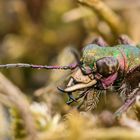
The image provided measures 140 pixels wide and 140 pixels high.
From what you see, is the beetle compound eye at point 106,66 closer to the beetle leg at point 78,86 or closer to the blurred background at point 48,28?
the beetle leg at point 78,86

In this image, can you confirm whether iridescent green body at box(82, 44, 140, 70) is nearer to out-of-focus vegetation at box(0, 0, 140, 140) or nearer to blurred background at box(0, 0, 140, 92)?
out-of-focus vegetation at box(0, 0, 140, 140)

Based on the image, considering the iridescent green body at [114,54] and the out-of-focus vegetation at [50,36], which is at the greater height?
the out-of-focus vegetation at [50,36]

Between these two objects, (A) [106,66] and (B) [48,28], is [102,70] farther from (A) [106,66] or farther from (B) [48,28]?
(B) [48,28]

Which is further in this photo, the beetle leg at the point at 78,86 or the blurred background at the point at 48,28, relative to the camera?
the blurred background at the point at 48,28

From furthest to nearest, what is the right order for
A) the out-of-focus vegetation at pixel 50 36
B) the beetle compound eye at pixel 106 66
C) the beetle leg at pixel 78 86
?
the out-of-focus vegetation at pixel 50 36, the beetle compound eye at pixel 106 66, the beetle leg at pixel 78 86

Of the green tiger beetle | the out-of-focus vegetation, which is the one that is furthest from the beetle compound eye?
the out-of-focus vegetation

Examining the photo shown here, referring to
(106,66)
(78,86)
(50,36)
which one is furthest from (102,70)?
(50,36)

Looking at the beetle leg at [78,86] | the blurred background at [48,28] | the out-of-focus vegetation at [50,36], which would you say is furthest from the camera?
the blurred background at [48,28]

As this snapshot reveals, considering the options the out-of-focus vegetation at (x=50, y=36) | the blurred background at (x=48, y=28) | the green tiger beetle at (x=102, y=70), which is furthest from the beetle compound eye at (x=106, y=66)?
the blurred background at (x=48, y=28)
